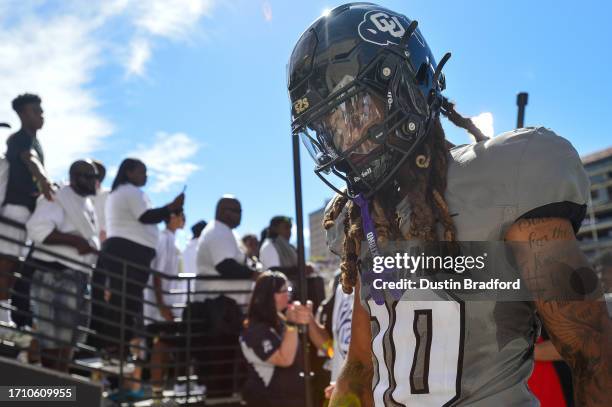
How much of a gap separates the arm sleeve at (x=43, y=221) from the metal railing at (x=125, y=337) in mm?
93

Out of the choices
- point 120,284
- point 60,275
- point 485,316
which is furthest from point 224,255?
point 485,316

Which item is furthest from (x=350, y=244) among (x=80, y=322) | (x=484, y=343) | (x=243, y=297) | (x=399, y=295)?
(x=243, y=297)

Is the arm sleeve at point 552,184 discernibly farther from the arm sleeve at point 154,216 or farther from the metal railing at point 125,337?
the arm sleeve at point 154,216

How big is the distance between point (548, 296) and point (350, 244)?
647 mm

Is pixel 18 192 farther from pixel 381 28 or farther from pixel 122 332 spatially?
pixel 381 28

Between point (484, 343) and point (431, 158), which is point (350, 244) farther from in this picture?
point (484, 343)

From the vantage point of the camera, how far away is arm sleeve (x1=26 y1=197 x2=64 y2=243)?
4949 mm

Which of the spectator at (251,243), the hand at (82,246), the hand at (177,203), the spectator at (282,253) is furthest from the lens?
the spectator at (251,243)

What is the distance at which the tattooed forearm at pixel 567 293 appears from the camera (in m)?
1.36

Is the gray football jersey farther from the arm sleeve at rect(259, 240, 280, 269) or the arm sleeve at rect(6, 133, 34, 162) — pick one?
the arm sleeve at rect(259, 240, 280, 269)

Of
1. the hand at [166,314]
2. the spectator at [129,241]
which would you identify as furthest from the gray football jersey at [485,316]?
the hand at [166,314]

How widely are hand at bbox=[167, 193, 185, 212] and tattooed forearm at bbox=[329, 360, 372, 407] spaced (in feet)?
13.8

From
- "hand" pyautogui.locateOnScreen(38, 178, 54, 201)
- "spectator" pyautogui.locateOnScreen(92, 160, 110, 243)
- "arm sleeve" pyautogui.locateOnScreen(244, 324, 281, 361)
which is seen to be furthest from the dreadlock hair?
"spectator" pyautogui.locateOnScreen(92, 160, 110, 243)

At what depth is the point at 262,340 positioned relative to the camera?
507 centimetres
